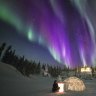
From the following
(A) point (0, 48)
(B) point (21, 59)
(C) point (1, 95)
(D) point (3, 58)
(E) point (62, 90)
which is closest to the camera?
(C) point (1, 95)

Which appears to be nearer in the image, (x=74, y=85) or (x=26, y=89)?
(x=26, y=89)

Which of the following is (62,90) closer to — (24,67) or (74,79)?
(74,79)

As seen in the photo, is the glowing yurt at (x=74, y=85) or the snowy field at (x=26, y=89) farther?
the glowing yurt at (x=74, y=85)

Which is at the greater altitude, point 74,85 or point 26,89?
point 74,85

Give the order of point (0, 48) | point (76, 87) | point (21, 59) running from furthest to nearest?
point (21, 59) → point (0, 48) → point (76, 87)

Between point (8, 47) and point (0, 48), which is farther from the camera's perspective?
point (8, 47)

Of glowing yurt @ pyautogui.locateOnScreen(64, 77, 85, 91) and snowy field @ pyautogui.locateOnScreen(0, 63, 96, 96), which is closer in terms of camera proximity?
snowy field @ pyautogui.locateOnScreen(0, 63, 96, 96)

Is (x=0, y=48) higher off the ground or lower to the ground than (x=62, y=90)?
higher

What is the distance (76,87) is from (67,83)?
2.06 meters

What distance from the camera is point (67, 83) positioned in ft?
166

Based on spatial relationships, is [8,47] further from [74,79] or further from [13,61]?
[74,79]

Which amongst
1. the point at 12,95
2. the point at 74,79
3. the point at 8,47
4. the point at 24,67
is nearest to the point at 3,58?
the point at 8,47

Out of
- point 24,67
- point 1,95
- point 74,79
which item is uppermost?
point 24,67

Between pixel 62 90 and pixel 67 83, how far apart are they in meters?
5.57
